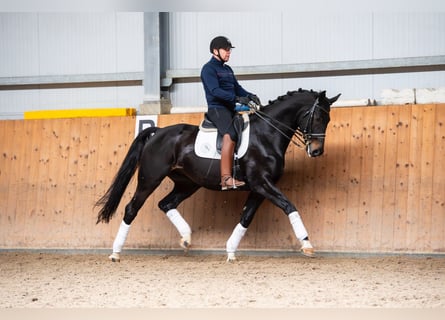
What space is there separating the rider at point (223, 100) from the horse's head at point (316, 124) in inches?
21.6

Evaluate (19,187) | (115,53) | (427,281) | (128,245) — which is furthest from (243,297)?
(115,53)

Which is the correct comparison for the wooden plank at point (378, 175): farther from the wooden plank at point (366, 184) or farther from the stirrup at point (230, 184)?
the stirrup at point (230, 184)

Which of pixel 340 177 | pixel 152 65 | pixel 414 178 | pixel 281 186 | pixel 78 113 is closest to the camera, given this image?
pixel 414 178

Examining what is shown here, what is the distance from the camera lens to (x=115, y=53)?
890 centimetres

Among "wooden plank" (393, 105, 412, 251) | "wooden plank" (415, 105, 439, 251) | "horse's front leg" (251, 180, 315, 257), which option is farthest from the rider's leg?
"wooden plank" (415, 105, 439, 251)

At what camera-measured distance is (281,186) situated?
7082 millimetres

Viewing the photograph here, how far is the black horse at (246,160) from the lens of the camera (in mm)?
5941

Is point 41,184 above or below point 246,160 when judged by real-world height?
below

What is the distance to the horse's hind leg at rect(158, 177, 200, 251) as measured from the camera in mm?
6338

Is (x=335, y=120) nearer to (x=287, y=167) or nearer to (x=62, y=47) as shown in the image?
(x=287, y=167)

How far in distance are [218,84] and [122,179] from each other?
157cm

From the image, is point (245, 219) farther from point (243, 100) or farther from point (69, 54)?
point (69, 54)

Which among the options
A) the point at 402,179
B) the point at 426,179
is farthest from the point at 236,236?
the point at 426,179

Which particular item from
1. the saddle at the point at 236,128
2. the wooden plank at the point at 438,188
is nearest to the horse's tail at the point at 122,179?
the saddle at the point at 236,128
